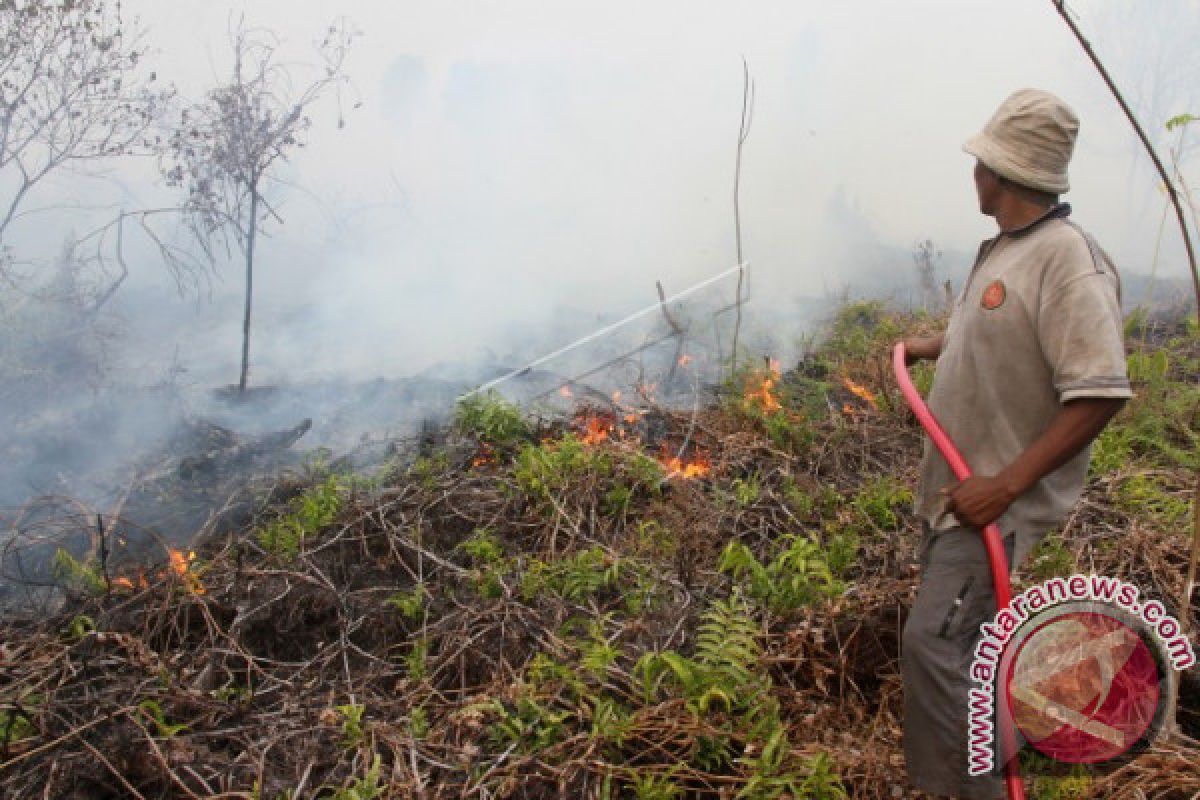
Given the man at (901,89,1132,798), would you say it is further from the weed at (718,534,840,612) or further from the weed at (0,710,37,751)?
the weed at (0,710,37,751)

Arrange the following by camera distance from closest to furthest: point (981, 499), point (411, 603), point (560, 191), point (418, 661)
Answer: point (981, 499)
point (418, 661)
point (411, 603)
point (560, 191)

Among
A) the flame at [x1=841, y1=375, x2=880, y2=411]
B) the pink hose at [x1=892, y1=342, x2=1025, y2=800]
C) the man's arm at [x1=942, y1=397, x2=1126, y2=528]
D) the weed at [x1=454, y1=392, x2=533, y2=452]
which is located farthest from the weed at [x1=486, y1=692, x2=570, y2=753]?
the flame at [x1=841, y1=375, x2=880, y2=411]

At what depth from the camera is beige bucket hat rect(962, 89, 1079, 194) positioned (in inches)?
94.0

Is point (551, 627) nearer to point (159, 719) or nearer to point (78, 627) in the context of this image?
point (159, 719)

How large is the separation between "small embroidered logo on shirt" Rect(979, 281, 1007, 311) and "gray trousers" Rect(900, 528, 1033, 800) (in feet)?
2.10

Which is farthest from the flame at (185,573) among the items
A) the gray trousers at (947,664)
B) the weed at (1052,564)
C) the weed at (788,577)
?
the weed at (1052,564)

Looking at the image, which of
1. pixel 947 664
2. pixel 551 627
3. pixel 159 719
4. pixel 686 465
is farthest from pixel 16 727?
pixel 686 465

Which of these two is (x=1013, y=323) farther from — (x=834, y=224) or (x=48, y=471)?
(x=834, y=224)

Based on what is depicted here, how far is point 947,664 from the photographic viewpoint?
2.42 meters

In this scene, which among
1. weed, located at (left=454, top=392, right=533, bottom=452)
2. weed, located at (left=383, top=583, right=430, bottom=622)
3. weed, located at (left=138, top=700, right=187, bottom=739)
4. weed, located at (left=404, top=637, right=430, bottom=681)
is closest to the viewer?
→ weed, located at (left=138, top=700, right=187, bottom=739)

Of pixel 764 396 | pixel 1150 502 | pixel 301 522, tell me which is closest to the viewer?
pixel 1150 502

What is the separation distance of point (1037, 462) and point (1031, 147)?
0.89 metres

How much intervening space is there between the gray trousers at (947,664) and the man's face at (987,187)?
3.13 ft

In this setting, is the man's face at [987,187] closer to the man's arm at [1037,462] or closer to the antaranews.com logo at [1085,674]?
the man's arm at [1037,462]
